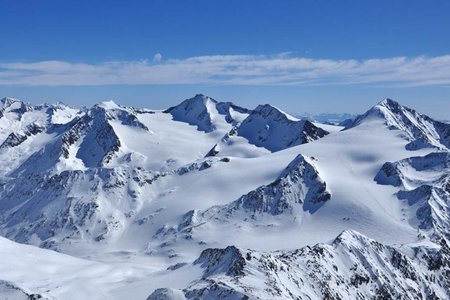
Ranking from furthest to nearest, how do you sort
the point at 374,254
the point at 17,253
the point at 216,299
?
the point at 17,253
the point at 374,254
the point at 216,299

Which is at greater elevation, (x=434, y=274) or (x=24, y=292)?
(x=24, y=292)

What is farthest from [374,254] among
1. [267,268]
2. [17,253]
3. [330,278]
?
[17,253]

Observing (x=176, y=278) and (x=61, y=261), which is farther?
(x=61, y=261)

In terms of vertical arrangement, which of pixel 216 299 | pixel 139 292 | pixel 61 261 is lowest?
pixel 61 261

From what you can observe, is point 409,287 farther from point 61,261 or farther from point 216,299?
point 61,261

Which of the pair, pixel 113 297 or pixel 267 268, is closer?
pixel 267 268

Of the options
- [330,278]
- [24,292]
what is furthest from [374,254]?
[24,292]

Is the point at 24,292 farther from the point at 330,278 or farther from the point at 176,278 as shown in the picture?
the point at 330,278

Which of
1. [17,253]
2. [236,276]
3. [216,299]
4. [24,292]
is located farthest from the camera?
[17,253]

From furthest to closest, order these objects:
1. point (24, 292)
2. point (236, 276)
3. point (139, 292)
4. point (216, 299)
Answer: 1. point (139, 292)
2. point (24, 292)
3. point (236, 276)
4. point (216, 299)
